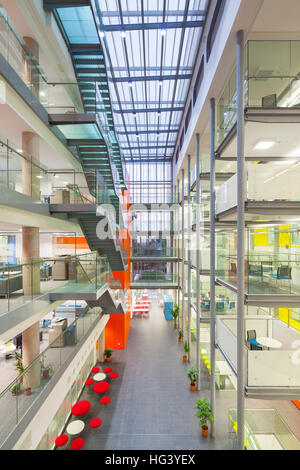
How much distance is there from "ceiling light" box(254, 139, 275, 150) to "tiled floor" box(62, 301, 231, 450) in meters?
8.61

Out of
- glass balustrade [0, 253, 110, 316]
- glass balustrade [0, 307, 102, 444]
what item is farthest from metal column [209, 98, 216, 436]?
glass balustrade [0, 307, 102, 444]

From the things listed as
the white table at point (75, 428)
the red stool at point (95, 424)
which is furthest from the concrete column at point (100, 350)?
the white table at point (75, 428)

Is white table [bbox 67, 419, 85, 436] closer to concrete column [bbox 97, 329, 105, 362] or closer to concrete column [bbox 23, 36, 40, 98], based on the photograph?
concrete column [bbox 97, 329, 105, 362]

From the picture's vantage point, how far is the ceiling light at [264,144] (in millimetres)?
6206

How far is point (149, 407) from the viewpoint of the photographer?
8758mm

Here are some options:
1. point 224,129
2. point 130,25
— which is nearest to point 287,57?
point 224,129

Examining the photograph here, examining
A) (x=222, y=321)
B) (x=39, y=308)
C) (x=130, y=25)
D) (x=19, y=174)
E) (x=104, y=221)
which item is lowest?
(x=222, y=321)

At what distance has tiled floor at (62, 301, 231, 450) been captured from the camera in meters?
7.16

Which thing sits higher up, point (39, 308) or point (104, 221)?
point (104, 221)

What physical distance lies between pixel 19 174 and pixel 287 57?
675 centimetres

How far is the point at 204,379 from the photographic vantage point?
1054 centimetres

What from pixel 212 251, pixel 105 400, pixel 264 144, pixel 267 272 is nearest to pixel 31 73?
pixel 264 144

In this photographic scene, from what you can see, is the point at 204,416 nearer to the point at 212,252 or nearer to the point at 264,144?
the point at 212,252
